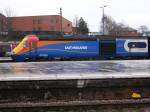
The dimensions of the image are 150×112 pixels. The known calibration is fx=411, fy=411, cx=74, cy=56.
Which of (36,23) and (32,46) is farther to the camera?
(36,23)

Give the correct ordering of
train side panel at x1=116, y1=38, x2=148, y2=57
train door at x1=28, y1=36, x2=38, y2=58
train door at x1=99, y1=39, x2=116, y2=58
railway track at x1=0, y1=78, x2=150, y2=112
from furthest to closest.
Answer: train side panel at x1=116, y1=38, x2=148, y2=57 → train door at x1=99, y1=39, x2=116, y2=58 → train door at x1=28, y1=36, x2=38, y2=58 → railway track at x1=0, y1=78, x2=150, y2=112

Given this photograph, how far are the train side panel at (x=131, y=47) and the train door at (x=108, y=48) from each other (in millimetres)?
418

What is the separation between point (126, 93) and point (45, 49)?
26.6m

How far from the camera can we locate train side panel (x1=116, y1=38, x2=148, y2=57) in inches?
1620

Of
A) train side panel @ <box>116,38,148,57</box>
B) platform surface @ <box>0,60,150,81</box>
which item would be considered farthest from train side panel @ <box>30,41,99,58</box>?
platform surface @ <box>0,60,150,81</box>

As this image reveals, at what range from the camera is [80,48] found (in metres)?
40.3

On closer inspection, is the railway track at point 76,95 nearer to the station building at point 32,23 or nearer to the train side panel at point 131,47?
the train side panel at point 131,47

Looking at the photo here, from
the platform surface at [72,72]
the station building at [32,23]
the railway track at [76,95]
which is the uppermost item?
the station building at [32,23]

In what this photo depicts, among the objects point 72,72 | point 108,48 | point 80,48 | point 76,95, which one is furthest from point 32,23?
point 76,95

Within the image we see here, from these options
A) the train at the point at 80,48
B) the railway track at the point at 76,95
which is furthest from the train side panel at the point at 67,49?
the railway track at the point at 76,95

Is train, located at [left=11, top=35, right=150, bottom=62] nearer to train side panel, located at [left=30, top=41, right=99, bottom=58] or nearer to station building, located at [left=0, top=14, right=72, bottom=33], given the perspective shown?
train side panel, located at [left=30, top=41, right=99, bottom=58]

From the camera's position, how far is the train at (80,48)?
3938cm

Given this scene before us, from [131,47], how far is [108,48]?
2378 millimetres

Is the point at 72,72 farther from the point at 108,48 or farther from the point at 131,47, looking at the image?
the point at 131,47
